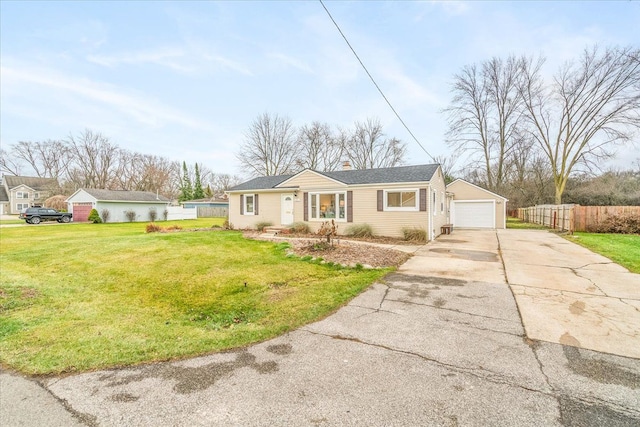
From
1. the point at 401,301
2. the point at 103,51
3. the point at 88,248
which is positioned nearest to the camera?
the point at 401,301

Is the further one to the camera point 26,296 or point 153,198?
point 153,198

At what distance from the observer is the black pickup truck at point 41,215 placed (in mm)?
24328

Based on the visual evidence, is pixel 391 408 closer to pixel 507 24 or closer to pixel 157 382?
pixel 157 382

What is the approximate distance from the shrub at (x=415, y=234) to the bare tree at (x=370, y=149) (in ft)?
71.5

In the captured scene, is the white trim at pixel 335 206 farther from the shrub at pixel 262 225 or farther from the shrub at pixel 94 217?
the shrub at pixel 94 217

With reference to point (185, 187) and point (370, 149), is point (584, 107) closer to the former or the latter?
point (370, 149)

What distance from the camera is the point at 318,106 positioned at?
1967cm

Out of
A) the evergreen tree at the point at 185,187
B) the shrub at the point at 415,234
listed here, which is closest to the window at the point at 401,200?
the shrub at the point at 415,234

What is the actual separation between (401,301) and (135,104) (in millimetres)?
20626

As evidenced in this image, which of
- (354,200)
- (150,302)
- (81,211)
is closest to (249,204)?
(354,200)

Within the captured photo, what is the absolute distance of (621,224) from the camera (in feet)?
48.6

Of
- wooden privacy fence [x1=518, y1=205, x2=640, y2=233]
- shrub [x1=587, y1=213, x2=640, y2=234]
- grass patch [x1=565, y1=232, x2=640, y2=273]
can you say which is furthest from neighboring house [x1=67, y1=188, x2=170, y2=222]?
shrub [x1=587, y1=213, x2=640, y2=234]

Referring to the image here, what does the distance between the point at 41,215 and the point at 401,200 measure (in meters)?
31.3

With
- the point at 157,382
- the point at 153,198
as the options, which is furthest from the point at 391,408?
the point at 153,198
